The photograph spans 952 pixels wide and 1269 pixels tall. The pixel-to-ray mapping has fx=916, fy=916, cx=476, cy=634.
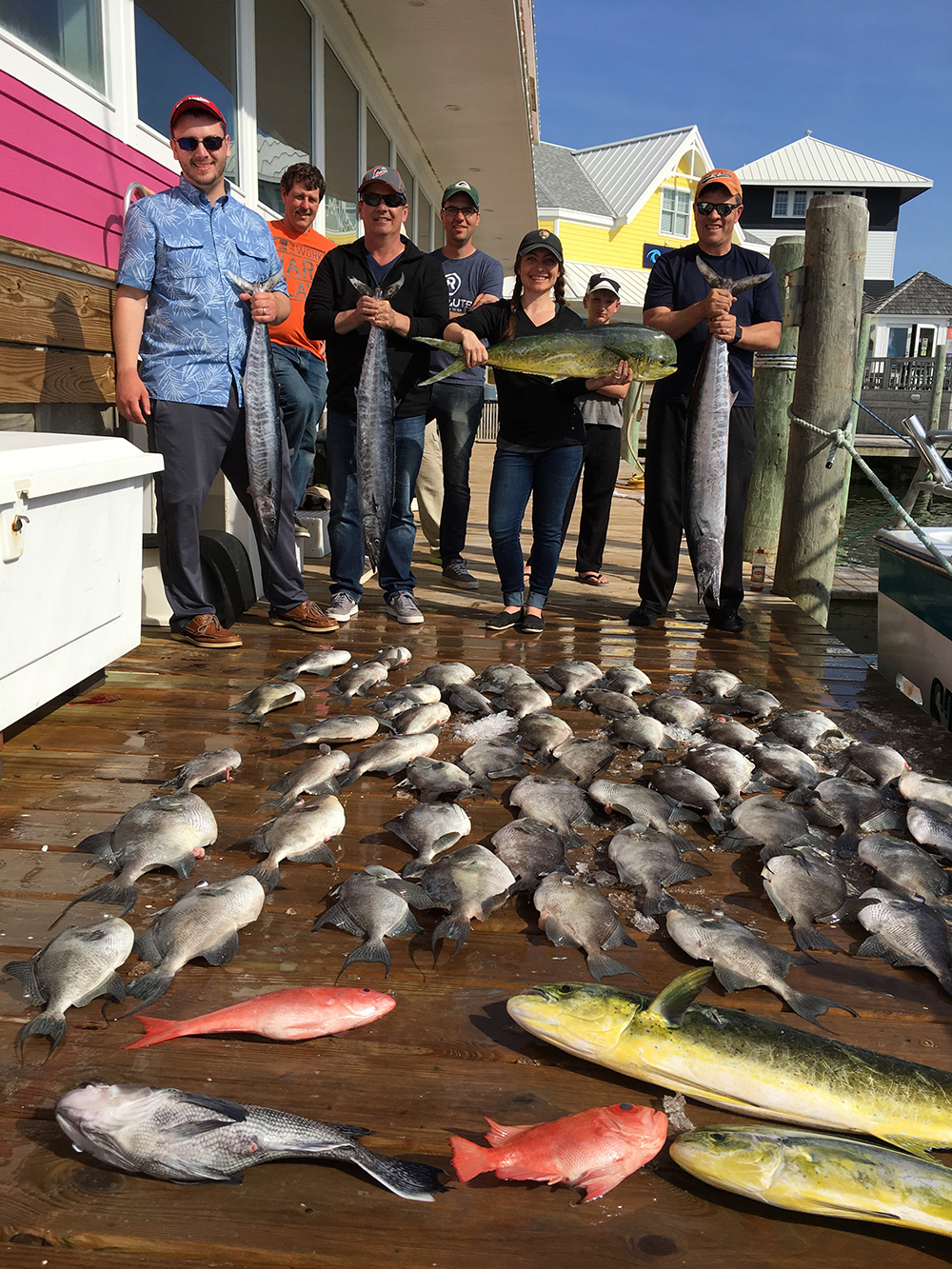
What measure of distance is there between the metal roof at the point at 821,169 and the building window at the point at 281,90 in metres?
41.4

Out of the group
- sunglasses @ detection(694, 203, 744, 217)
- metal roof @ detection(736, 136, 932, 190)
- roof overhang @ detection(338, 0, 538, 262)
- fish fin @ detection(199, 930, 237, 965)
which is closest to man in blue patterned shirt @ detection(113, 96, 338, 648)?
sunglasses @ detection(694, 203, 744, 217)

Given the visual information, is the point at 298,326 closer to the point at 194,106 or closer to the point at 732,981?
the point at 194,106

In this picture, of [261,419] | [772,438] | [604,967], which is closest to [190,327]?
[261,419]

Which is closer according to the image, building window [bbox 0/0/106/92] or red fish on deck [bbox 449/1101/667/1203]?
red fish on deck [bbox 449/1101/667/1203]

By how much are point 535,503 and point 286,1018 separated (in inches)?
150

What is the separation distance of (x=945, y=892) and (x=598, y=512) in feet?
14.7

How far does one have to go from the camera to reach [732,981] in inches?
83.1

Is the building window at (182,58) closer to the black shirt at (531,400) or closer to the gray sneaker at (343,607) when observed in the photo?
the black shirt at (531,400)

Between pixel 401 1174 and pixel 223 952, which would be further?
pixel 223 952

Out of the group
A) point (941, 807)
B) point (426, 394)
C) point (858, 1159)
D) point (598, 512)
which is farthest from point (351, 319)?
point (858, 1159)

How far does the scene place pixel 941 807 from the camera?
2.94 m

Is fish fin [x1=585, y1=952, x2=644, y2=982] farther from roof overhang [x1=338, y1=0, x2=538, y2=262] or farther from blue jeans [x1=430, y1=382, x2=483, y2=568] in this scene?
roof overhang [x1=338, y1=0, x2=538, y2=262]

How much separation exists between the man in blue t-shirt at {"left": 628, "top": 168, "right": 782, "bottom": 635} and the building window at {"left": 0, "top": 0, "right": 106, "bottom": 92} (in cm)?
311

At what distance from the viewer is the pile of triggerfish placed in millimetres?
1564
